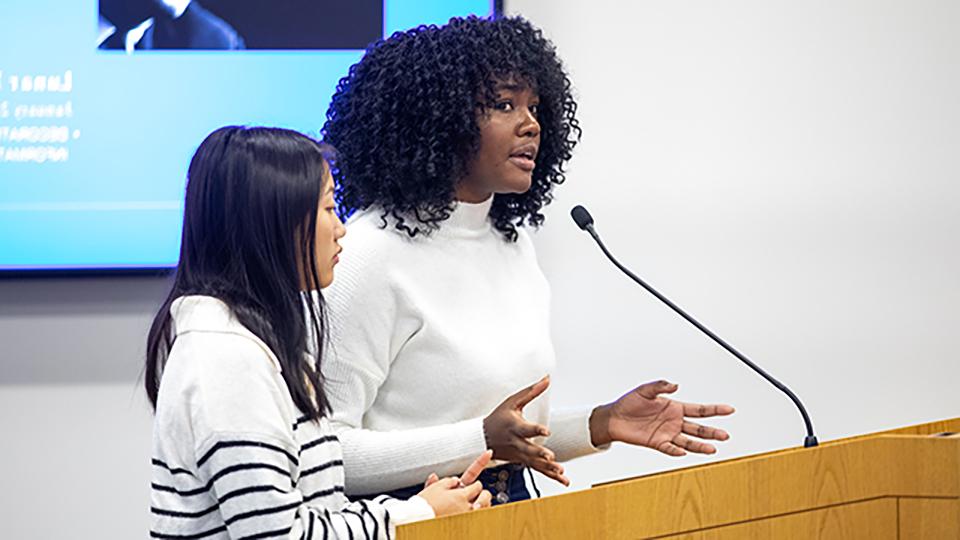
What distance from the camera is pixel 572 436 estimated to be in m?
1.95

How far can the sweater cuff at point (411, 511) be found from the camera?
1.40 m

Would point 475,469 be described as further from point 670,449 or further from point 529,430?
point 670,449

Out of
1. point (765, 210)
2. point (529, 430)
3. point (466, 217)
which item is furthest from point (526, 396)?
point (765, 210)

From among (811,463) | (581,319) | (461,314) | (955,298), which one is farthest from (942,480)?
(955,298)

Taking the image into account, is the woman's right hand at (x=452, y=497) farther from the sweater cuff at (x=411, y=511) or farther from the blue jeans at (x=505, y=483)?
the blue jeans at (x=505, y=483)

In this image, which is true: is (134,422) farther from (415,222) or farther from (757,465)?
(757,465)

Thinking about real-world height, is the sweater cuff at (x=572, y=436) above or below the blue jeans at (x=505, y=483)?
above

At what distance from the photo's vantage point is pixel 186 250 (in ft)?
4.71

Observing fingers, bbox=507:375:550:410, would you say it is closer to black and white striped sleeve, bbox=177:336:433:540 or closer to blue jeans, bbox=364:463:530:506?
blue jeans, bbox=364:463:530:506

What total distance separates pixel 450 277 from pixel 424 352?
135 mm

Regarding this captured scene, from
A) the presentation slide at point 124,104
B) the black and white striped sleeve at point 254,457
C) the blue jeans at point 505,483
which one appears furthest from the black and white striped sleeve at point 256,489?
the presentation slide at point 124,104

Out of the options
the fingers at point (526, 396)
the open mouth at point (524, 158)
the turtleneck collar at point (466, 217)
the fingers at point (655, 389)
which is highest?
the open mouth at point (524, 158)

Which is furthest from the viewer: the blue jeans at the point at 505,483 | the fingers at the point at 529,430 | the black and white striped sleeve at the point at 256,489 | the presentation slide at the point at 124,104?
the presentation slide at the point at 124,104

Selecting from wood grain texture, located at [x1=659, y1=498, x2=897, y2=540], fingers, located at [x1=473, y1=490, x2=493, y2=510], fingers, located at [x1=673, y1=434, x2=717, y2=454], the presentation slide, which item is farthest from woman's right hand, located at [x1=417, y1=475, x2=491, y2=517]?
the presentation slide
